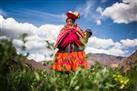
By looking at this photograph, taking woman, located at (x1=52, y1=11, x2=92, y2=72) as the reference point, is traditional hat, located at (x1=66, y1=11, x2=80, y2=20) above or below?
above

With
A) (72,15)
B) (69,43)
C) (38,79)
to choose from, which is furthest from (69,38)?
(38,79)

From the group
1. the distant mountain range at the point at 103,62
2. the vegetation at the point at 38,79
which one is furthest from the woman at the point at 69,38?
the vegetation at the point at 38,79

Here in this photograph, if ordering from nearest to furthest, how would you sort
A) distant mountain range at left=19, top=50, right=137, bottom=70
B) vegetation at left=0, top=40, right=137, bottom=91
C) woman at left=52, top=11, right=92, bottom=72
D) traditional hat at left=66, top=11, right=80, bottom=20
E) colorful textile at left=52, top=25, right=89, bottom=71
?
vegetation at left=0, top=40, right=137, bottom=91 < distant mountain range at left=19, top=50, right=137, bottom=70 < colorful textile at left=52, top=25, right=89, bottom=71 < woman at left=52, top=11, right=92, bottom=72 < traditional hat at left=66, top=11, right=80, bottom=20

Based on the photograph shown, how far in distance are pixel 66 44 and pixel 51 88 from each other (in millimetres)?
6054

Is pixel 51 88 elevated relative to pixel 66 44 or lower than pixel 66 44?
lower

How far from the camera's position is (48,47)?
2.99 meters

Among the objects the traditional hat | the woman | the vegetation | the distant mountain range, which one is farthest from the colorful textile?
the vegetation

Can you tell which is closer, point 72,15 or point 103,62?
point 103,62

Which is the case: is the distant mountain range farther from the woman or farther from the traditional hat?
the traditional hat

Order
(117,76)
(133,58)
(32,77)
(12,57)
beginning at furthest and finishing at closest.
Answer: (133,58), (117,76), (32,77), (12,57)

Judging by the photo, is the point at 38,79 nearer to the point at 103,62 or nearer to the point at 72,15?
the point at 103,62

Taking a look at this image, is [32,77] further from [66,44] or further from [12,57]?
[66,44]

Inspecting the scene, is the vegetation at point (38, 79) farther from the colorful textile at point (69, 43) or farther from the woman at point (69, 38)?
the woman at point (69, 38)

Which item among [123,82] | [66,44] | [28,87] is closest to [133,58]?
[66,44]
